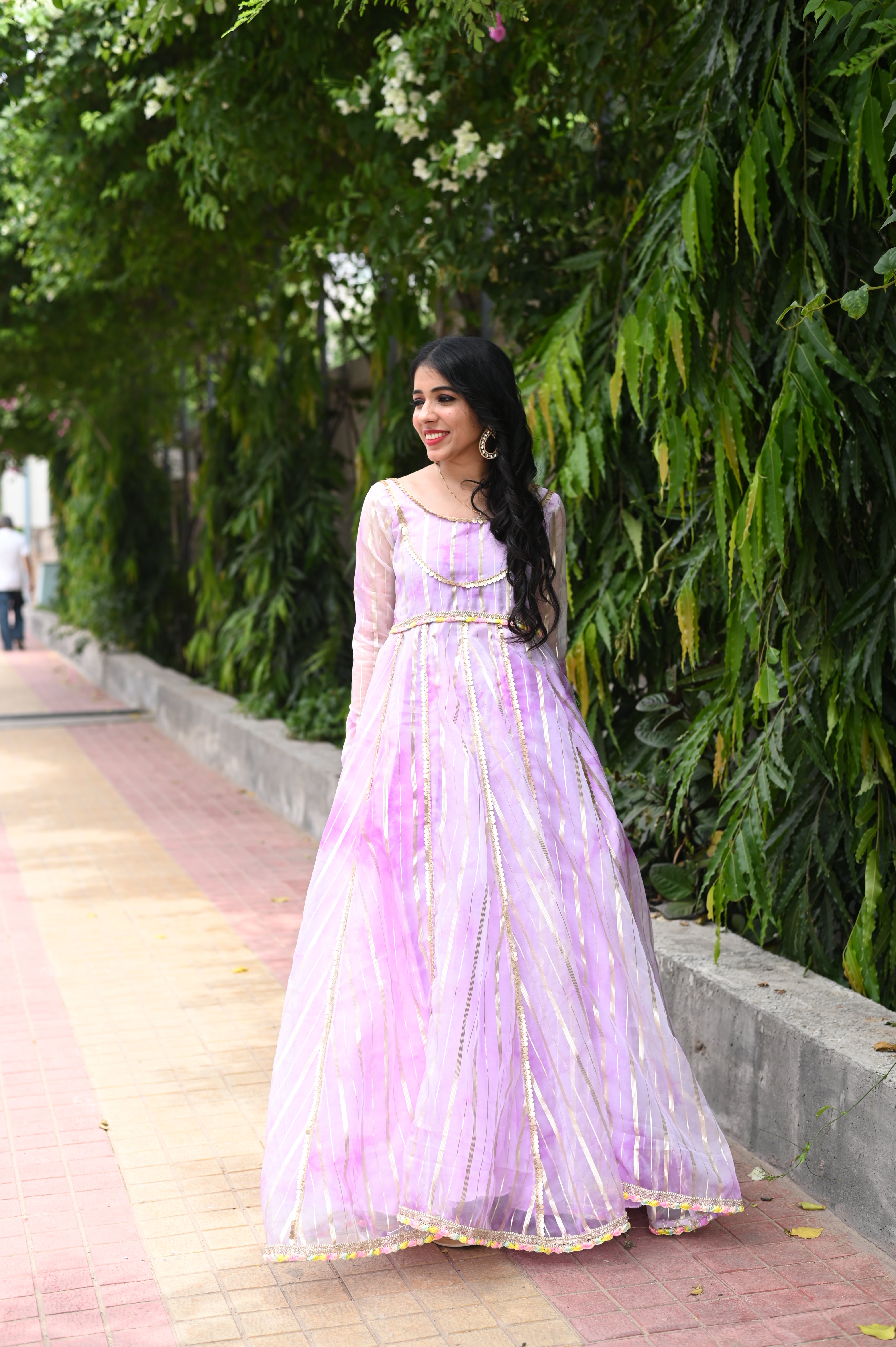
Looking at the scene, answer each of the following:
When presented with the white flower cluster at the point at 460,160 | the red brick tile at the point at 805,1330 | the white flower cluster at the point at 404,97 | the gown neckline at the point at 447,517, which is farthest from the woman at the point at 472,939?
the white flower cluster at the point at 404,97

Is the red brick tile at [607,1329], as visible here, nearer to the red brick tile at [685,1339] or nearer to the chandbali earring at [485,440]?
the red brick tile at [685,1339]

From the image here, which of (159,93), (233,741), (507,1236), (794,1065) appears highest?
(159,93)

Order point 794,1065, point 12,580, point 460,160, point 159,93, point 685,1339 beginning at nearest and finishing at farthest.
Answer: point 685,1339 < point 794,1065 < point 460,160 < point 159,93 < point 12,580

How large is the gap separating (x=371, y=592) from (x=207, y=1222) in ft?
4.93

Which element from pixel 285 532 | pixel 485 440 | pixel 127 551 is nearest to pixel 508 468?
pixel 485 440

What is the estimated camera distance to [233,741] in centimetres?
963

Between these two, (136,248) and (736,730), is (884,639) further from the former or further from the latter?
(136,248)

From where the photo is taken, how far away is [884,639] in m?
3.75

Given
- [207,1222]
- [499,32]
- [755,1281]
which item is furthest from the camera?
[499,32]

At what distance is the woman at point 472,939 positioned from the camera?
3115 mm

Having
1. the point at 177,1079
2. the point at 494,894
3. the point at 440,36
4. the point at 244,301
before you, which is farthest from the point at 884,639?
the point at 244,301

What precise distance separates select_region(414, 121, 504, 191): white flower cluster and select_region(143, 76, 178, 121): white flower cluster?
1.32 m

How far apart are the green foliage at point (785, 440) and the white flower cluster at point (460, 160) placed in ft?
4.56

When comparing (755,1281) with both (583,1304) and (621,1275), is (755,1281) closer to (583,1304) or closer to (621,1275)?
(621,1275)
